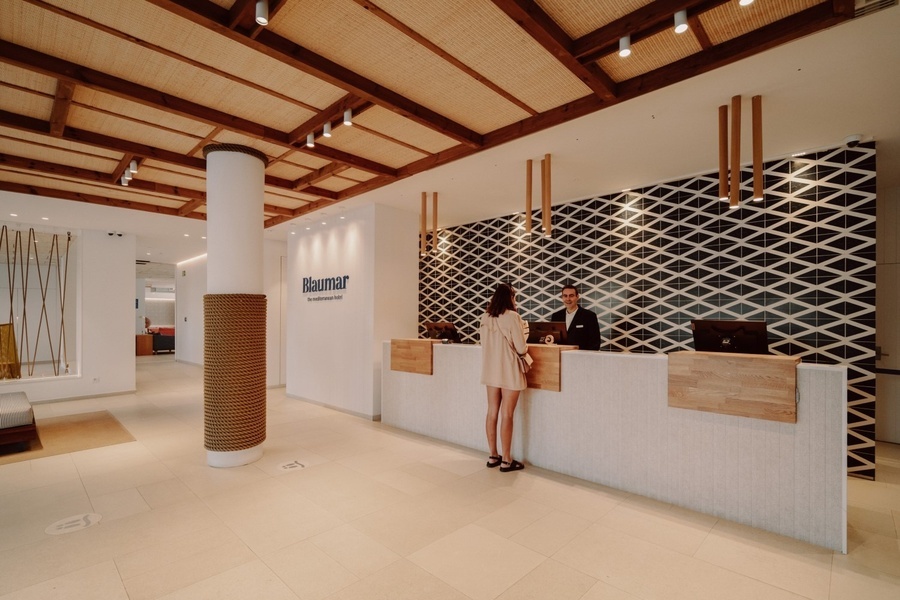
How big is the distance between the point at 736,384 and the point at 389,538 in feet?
9.34

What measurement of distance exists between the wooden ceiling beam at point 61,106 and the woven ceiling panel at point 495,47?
279 cm

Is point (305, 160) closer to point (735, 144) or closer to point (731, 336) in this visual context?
point (735, 144)

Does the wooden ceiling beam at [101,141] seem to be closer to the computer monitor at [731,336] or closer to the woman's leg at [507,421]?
the woman's leg at [507,421]

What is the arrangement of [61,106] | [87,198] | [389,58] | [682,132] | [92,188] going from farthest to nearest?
[87,198] → [92,188] → [682,132] → [61,106] → [389,58]

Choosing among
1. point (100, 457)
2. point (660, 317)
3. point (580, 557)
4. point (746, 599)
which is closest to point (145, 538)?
point (100, 457)

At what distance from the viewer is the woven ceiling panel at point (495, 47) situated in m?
2.66

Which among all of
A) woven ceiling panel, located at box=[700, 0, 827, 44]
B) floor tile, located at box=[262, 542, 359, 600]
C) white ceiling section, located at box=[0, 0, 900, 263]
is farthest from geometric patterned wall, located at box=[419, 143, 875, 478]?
floor tile, located at box=[262, 542, 359, 600]

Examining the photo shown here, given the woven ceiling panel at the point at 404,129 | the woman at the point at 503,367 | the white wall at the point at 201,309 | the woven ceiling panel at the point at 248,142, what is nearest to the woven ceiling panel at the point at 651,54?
the woven ceiling panel at the point at 404,129

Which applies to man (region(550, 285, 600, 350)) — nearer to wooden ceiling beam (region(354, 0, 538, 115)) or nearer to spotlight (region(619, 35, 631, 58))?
wooden ceiling beam (region(354, 0, 538, 115))

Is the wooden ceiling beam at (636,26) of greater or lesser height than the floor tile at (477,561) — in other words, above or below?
above

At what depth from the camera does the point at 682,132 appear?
4.17m

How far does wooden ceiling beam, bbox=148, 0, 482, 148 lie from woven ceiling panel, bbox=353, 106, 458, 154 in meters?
0.23

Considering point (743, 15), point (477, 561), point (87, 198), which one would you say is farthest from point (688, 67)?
point (87, 198)

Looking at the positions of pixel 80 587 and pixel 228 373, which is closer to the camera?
pixel 80 587
